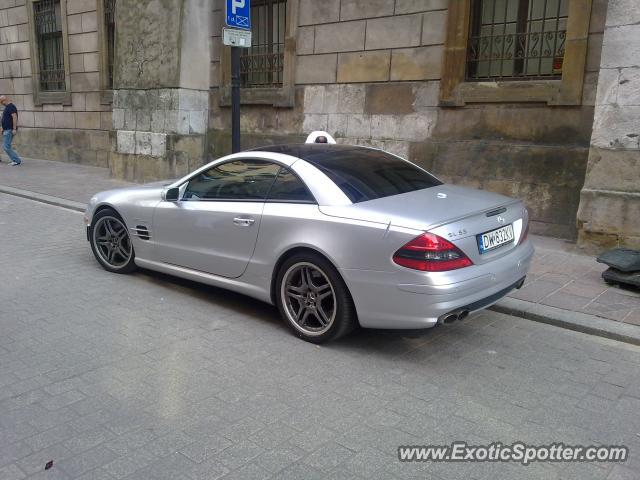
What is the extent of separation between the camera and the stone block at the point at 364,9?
9188 mm

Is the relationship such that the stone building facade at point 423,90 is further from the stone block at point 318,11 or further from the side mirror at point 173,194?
the side mirror at point 173,194

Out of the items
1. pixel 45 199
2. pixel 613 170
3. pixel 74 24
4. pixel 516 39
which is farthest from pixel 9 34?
pixel 613 170

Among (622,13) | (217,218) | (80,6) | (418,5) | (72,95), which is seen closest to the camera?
(217,218)

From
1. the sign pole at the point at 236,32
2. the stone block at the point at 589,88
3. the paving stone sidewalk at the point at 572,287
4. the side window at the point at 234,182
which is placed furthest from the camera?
the stone block at the point at 589,88

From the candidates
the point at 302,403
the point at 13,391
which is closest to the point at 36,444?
the point at 13,391

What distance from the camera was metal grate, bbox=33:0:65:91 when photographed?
16234mm

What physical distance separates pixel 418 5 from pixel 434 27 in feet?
1.48

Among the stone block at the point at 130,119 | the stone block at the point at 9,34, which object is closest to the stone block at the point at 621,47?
the stone block at the point at 130,119

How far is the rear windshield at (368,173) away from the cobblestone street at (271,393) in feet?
3.72

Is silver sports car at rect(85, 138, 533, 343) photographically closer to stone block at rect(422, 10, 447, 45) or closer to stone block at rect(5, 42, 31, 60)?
stone block at rect(422, 10, 447, 45)

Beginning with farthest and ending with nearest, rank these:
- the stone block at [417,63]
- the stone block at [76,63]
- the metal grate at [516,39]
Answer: the stone block at [76,63] < the stone block at [417,63] < the metal grate at [516,39]

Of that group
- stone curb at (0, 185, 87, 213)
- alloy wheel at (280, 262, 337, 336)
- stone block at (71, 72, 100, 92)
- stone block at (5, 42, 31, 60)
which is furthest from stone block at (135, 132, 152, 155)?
alloy wheel at (280, 262, 337, 336)

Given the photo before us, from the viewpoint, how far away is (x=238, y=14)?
7195 mm

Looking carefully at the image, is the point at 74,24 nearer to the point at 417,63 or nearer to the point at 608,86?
the point at 417,63
